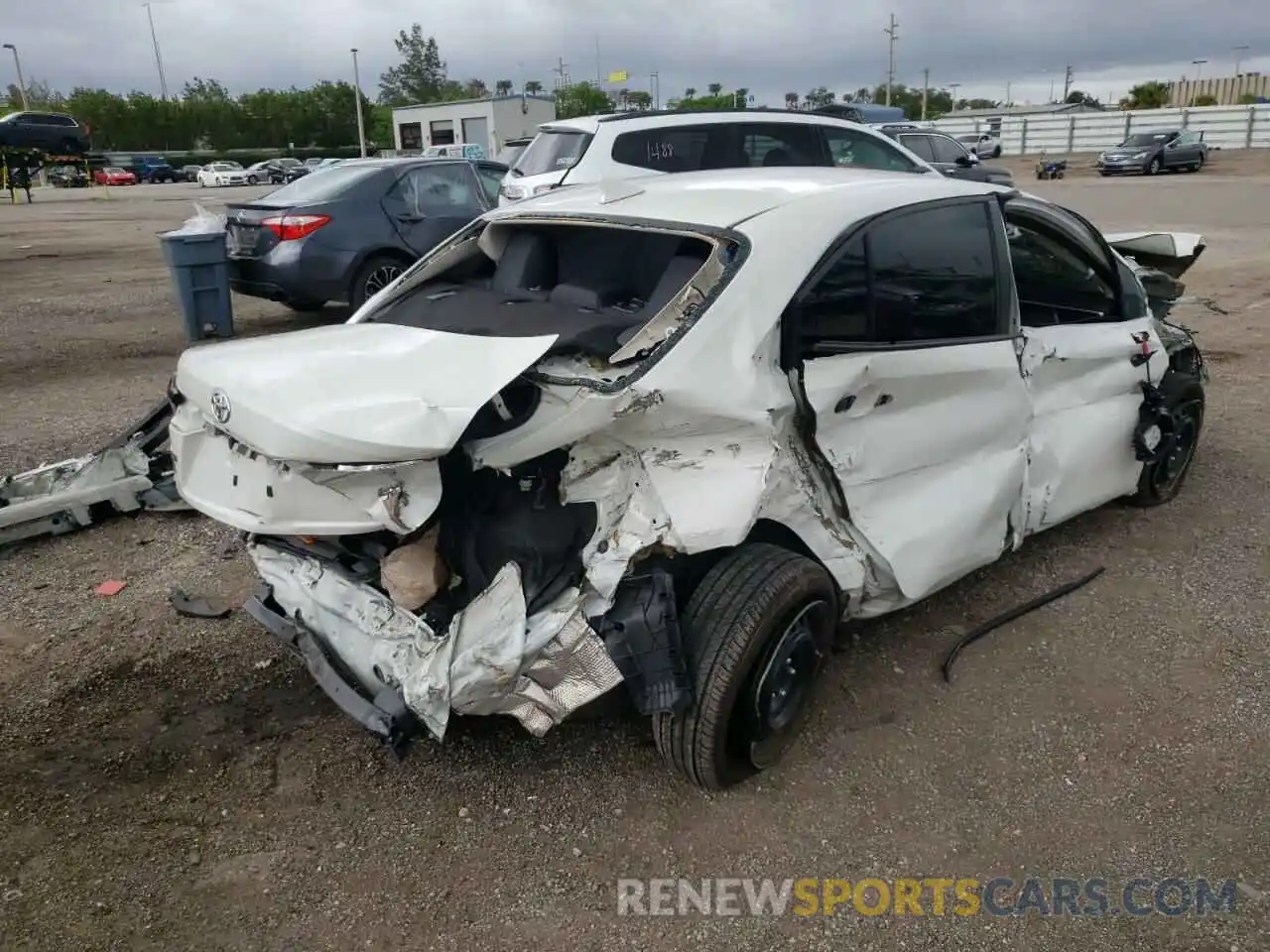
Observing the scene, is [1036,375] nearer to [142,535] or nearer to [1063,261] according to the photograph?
[1063,261]

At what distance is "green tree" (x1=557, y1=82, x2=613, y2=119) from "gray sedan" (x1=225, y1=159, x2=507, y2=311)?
71014 mm

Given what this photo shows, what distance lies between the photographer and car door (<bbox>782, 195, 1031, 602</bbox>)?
2898mm

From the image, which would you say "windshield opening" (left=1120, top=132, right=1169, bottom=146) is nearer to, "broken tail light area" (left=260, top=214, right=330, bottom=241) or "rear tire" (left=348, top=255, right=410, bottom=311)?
"rear tire" (left=348, top=255, right=410, bottom=311)

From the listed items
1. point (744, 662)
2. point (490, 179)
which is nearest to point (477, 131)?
point (490, 179)

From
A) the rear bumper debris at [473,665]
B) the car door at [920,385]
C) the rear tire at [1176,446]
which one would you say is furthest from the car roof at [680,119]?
the rear bumper debris at [473,665]

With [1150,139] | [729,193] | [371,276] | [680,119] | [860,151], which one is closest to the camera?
[729,193]

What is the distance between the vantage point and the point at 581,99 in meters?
89.6

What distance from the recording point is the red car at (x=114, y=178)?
47.2 m

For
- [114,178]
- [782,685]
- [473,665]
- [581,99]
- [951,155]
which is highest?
[581,99]

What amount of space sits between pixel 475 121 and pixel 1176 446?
3769 cm

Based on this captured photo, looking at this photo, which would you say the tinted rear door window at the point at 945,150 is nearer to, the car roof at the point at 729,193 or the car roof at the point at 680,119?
the car roof at the point at 680,119

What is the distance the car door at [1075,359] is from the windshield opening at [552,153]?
558 cm

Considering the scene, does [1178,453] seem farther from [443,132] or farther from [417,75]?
[417,75]

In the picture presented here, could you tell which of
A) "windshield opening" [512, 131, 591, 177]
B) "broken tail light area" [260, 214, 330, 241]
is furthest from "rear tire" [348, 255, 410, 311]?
"windshield opening" [512, 131, 591, 177]
